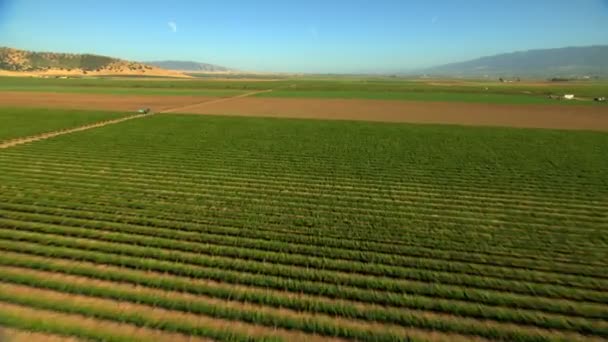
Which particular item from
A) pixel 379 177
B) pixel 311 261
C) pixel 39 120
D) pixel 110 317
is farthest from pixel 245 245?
pixel 39 120

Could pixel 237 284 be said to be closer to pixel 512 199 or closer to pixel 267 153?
pixel 512 199

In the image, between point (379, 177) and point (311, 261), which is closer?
point (311, 261)

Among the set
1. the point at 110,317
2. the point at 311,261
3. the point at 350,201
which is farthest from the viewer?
the point at 350,201

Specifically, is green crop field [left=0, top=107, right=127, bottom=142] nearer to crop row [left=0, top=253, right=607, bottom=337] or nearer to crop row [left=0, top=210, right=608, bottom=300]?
crop row [left=0, top=210, right=608, bottom=300]

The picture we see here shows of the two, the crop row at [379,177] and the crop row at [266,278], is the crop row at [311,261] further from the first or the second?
the crop row at [379,177]

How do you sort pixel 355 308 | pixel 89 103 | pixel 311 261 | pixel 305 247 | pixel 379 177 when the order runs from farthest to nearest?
1. pixel 89 103
2. pixel 379 177
3. pixel 305 247
4. pixel 311 261
5. pixel 355 308

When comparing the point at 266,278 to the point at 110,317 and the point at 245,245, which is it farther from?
the point at 110,317

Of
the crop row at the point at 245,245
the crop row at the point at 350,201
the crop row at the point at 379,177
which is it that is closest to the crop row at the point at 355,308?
the crop row at the point at 245,245
